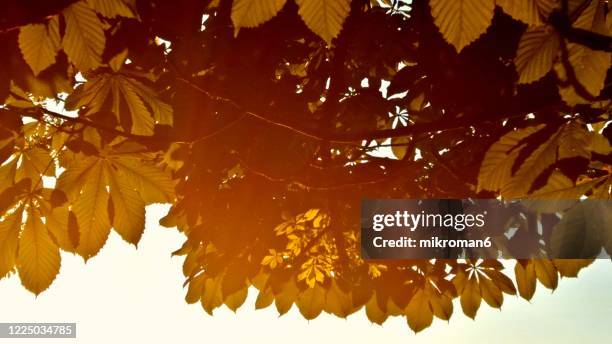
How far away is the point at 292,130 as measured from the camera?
2246 millimetres

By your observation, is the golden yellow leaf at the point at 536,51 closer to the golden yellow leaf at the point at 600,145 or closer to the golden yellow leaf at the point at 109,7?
the golden yellow leaf at the point at 600,145

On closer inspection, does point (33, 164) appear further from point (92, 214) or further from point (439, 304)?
point (439, 304)

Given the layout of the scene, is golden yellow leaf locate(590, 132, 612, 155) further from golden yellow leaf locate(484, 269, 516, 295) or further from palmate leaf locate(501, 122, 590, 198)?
golden yellow leaf locate(484, 269, 516, 295)

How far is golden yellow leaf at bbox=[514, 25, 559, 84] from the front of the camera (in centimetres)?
113

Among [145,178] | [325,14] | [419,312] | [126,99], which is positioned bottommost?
[419,312]

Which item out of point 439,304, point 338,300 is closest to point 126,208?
point 338,300

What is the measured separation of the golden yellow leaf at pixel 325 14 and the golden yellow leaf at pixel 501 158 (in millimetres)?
634

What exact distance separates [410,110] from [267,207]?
83 cm

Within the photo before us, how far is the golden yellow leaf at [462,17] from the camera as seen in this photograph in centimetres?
85

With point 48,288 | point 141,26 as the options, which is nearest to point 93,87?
point 141,26

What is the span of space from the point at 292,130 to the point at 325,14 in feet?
4.54

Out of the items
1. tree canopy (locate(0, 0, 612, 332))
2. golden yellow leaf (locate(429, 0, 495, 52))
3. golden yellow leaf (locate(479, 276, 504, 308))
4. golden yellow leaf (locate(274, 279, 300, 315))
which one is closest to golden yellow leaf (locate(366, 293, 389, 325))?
tree canopy (locate(0, 0, 612, 332))

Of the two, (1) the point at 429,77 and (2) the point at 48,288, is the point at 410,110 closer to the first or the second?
(1) the point at 429,77

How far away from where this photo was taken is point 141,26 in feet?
6.22
